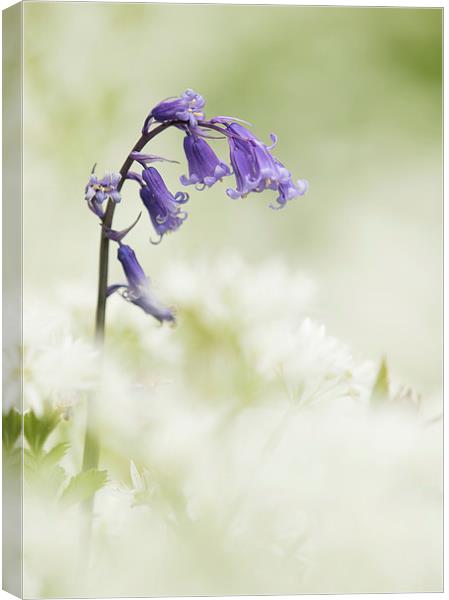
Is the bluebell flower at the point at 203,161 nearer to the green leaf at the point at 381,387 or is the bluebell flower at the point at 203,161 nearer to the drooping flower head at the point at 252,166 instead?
the drooping flower head at the point at 252,166

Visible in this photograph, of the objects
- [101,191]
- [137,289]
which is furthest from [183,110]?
[137,289]

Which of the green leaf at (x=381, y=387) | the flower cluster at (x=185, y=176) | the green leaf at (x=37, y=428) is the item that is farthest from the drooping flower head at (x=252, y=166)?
the green leaf at (x=37, y=428)

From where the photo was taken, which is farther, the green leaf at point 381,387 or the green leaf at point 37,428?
the green leaf at point 381,387

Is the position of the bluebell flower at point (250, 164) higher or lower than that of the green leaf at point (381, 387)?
higher

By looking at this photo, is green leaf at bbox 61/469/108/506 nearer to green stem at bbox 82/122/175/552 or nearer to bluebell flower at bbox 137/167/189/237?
green stem at bbox 82/122/175/552

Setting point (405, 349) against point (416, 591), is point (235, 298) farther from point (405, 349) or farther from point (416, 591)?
point (416, 591)

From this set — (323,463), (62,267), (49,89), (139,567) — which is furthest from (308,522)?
(49,89)

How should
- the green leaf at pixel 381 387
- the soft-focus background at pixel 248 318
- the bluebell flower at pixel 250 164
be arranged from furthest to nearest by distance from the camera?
the green leaf at pixel 381 387 < the soft-focus background at pixel 248 318 < the bluebell flower at pixel 250 164

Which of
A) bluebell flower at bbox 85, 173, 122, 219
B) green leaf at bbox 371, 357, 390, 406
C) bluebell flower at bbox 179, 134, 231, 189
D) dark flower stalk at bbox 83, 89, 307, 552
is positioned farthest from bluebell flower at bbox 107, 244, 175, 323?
green leaf at bbox 371, 357, 390, 406
